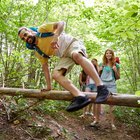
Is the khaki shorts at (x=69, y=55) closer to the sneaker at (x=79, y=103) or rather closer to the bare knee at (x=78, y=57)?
the bare knee at (x=78, y=57)

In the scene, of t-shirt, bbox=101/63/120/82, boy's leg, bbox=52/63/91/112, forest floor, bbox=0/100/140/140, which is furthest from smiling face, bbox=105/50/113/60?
boy's leg, bbox=52/63/91/112

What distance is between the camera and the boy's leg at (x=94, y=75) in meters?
4.28

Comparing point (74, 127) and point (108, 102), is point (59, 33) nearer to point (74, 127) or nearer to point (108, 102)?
point (108, 102)

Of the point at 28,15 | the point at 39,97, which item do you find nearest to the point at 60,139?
the point at 39,97

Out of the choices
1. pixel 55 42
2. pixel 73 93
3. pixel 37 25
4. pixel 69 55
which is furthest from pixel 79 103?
pixel 37 25

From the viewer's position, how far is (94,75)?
4348 mm

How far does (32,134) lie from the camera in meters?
5.75

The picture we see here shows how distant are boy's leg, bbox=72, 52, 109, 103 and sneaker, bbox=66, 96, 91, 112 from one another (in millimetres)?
163

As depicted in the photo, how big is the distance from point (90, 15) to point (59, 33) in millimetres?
6315

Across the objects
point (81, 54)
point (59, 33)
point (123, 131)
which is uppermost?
point (59, 33)

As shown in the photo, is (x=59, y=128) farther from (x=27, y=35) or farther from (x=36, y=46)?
(x=27, y=35)

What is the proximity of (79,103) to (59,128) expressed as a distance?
7.54 feet

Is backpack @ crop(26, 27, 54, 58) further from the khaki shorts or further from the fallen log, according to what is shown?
the fallen log

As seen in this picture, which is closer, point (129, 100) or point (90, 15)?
point (129, 100)
